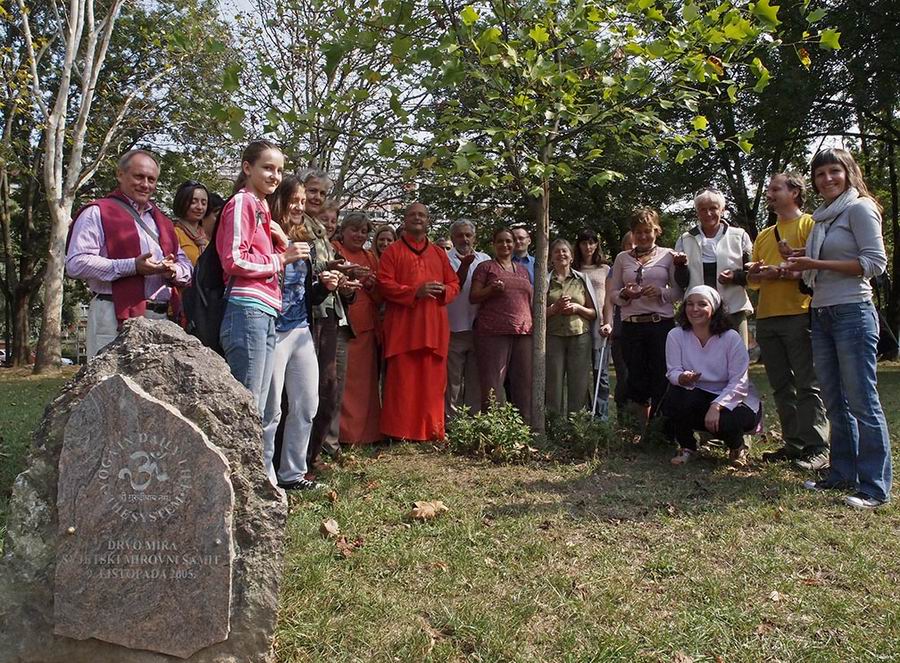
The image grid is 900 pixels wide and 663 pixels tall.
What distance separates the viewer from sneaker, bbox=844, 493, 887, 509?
433cm

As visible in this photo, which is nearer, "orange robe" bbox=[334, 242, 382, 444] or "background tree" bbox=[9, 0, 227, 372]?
Answer: "orange robe" bbox=[334, 242, 382, 444]

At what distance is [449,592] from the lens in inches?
128

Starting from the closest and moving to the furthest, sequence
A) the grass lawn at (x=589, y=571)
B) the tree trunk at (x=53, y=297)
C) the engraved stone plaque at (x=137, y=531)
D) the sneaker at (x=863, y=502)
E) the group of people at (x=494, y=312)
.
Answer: the engraved stone plaque at (x=137, y=531), the grass lawn at (x=589, y=571), the group of people at (x=494, y=312), the sneaker at (x=863, y=502), the tree trunk at (x=53, y=297)

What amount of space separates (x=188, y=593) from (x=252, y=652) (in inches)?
12.7

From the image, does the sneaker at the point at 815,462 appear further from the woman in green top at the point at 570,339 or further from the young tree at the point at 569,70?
the young tree at the point at 569,70

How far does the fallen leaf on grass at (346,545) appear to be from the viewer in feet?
12.1

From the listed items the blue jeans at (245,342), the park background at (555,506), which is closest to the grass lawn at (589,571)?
the park background at (555,506)

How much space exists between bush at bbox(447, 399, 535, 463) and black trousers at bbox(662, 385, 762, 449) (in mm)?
1137

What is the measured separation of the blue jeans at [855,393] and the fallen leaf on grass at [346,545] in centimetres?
313

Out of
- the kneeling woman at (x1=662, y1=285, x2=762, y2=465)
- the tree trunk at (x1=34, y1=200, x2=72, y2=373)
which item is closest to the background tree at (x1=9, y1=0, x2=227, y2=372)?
the tree trunk at (x1=34, y1=200, x2=72, y2=373)

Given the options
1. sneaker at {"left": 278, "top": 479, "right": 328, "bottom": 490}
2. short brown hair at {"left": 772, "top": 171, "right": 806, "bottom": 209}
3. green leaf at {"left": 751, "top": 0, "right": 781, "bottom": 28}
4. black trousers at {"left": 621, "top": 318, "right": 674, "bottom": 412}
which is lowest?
sneaker at {"left": 278, "top": 479, "right": 328, "bottom": 490}

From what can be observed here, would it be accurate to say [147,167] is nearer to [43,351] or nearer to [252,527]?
[252,527]

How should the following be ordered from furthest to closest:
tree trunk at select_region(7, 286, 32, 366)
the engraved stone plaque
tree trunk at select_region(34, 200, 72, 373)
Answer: tree trunk at select_region(7, 286, 32, 366)
tree trunk at select_region(34, 200, 72, 373)
the engraved stone plaque

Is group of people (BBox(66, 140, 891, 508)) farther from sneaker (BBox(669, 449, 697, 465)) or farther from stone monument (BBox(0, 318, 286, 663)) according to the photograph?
stone monument (BBox(0, 318, 286, 663))
